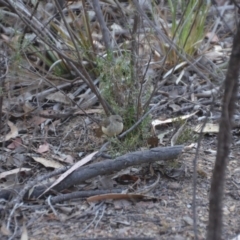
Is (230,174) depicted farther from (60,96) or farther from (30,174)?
(60,96)

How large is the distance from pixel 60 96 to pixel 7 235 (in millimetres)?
1609

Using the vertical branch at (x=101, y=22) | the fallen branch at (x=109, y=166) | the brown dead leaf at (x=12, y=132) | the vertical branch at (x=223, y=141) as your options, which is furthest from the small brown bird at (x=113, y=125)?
the vertical branch at (x=223, y=141)

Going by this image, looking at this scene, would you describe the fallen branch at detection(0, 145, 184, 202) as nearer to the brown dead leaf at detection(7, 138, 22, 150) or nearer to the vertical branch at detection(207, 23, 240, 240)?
the brown dead leaf at detection(7, 138, 22, 150)

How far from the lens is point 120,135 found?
3283mm

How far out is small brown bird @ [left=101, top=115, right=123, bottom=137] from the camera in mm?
3227

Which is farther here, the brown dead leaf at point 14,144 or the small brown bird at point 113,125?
the brown dead leaf at point 14,144

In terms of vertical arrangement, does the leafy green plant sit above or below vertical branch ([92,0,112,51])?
below

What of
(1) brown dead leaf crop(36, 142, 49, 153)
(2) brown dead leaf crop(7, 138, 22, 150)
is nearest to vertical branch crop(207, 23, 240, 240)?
(1) brown dead leaf crop(36, 142, 49, 153)

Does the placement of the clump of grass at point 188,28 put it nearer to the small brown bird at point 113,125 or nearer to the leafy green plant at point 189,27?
the leafy green plant at point 189,27

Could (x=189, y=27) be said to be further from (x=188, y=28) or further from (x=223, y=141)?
(x=223, y=141)

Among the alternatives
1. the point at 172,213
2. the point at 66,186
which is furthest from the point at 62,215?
the point at 172,213

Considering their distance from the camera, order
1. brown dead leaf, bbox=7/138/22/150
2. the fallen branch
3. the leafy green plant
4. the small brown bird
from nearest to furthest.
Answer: the fallen branch → the small brown bird → brown dead leaf, bbox=7/138/22/150 → the leafy green plant

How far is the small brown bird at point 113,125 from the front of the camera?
10.6ft

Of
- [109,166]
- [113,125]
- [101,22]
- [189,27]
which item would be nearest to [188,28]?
[189,27]
